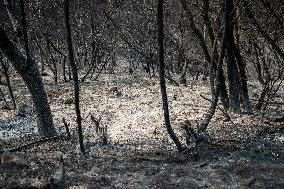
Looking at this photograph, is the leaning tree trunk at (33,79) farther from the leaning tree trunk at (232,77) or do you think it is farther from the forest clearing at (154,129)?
the leaning tree trunk at (232,77)

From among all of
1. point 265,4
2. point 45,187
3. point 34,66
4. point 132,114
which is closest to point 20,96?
point 132,114

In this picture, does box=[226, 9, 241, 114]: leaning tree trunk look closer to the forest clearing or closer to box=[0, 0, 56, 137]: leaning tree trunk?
the forest clearing

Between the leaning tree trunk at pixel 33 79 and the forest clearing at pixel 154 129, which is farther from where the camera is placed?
the leaning tree trunk at pixel 33 79

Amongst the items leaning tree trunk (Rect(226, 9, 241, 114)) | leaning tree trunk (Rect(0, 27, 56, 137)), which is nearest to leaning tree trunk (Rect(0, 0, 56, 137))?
leaning tree trunk (Rect(0, 27, 56, 137))

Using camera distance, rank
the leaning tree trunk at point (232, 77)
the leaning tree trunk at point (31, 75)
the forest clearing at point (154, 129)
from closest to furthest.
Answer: the forest clearing at point (154, 129) → the leaning tree trunk at point (31, 75) → the leaning tree trunk at point (232, 77)

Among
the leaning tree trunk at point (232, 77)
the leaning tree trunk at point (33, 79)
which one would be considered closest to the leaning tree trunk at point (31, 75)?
the leaning tree trunk at point (33, 79)

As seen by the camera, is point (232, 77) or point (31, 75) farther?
point (232, 77)

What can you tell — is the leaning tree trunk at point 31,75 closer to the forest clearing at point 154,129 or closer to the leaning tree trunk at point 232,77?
the forest clearing at point 154,129

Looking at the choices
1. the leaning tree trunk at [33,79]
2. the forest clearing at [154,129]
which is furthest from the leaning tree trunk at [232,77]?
the leaning tree trunk at [33,79]

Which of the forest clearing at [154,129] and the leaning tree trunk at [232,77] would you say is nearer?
the forest clearing at [154,129]

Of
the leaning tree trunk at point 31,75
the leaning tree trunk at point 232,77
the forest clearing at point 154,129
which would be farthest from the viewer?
the leaning tree trunk at point 232,77

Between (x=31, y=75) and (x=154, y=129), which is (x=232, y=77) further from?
(x=31, y=75)

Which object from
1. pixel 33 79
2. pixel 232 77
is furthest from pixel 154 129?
pixel 33 79

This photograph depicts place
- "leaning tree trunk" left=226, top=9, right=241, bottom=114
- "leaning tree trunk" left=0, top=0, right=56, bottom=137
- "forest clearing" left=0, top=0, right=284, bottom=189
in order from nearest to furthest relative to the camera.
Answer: "forest clearing" left=0, top=0, right=284, bottom=189 → "leaning tree trunk" left=0, top=0, right=56, bottom=137 → "leaning tree trunk" left=226, top=9, right=241, bottom=114
